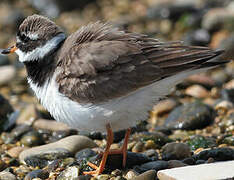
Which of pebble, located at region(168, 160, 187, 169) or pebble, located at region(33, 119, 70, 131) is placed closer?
pebble, located at region(168, 160, 187, 169)

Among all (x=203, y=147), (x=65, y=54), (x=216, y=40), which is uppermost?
(x=65, y=54)

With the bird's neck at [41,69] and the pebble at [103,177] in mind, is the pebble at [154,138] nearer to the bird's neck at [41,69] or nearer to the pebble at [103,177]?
the pebble at [103,177]

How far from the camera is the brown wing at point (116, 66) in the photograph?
6.53 m

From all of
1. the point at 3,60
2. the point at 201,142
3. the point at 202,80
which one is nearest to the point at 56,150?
the point at 201,142

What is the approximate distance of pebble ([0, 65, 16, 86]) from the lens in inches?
510

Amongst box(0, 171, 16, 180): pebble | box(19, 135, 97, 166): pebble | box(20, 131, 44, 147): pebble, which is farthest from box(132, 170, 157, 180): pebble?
box(20, 131, 44, 147): pebble

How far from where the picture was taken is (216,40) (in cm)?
1391

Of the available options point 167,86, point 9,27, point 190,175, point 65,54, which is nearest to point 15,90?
point 9,27

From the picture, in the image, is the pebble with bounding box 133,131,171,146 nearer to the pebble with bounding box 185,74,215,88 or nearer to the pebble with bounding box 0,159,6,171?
the pebble with bounding box 0,159,6,171

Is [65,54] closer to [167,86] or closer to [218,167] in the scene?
[167,86]

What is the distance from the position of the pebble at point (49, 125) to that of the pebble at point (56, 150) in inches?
45.1

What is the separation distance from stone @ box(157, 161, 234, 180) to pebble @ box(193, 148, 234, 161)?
2.49 feet

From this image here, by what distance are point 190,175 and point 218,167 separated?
0.47 meters

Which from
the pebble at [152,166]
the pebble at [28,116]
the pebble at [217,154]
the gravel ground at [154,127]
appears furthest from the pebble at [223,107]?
the pebble at [28,116]
